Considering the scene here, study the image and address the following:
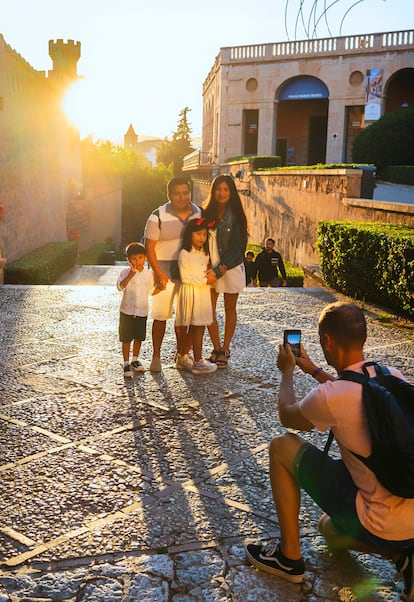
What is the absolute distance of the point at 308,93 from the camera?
118ft

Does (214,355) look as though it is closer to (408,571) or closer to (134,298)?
(134,298)

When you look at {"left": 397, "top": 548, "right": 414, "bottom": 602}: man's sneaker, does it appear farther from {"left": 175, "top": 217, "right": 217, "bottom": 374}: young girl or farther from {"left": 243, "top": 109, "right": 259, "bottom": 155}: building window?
{"left": 243, "top": 109, "right": 259, "bottom": 155}: building window

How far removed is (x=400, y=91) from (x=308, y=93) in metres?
4.39

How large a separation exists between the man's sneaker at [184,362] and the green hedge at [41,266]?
8.24m

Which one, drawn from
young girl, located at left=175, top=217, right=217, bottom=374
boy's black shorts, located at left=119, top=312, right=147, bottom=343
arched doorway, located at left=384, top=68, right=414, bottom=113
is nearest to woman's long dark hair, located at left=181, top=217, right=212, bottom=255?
young girl, located at left=175, top=217, right=217, bottom=374

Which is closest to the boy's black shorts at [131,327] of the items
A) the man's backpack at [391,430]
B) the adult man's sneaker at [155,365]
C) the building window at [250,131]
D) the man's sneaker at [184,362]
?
the adult man's sneaker at [155,365]

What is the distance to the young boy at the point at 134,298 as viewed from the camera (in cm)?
566

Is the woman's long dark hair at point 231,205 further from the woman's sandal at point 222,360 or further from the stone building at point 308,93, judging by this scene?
the stone building at point 308,93

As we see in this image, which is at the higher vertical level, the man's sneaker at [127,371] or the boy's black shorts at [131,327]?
the boy's black shorts at [131,327]

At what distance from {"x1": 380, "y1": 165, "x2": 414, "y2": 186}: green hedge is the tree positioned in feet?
153

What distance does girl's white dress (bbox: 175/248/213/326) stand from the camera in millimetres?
5660

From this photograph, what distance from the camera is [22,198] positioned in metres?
17.0

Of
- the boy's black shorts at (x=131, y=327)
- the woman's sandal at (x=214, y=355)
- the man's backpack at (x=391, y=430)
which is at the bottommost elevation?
the woman's sandal at (x=214, y=355)

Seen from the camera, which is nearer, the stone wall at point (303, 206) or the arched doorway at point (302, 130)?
the stone wall at point (303, 206)
